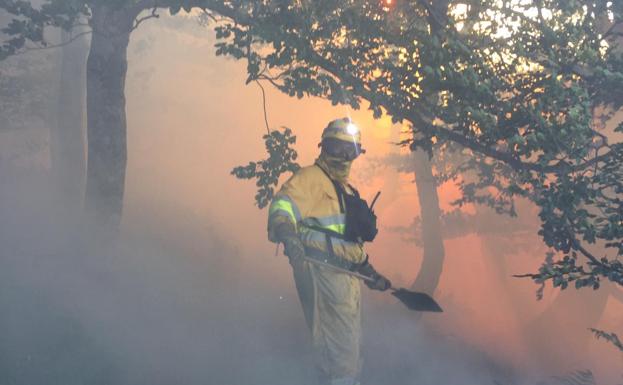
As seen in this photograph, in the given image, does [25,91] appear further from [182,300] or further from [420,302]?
[420,302]

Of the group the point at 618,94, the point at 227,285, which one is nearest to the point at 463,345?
the point at 227,285

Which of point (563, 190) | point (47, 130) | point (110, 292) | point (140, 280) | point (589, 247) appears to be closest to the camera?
point (563, 190)

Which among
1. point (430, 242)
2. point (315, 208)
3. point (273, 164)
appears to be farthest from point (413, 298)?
point (430, 242)

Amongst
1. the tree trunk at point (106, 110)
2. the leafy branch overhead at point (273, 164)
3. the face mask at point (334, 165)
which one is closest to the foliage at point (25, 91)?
the tree trunk at point (106, 110)

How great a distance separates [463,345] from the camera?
13828 millimetres

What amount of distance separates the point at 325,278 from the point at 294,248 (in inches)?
23.7

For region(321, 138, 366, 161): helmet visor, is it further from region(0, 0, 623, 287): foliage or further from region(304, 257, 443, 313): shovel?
region(304, 257, 443, 313): shovel

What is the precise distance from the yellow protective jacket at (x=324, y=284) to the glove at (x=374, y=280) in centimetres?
13

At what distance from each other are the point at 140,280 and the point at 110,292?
5.28 ft

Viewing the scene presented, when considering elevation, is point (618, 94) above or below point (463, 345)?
above

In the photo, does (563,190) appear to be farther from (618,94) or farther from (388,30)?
(388,30)

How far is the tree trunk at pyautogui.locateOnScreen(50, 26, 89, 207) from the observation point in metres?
17.7

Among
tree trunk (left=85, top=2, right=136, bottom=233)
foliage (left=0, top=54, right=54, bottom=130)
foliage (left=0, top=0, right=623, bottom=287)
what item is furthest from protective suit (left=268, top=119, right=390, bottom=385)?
foliage (left=0, top=54, right=54, bottom=130)

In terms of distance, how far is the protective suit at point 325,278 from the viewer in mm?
5570
